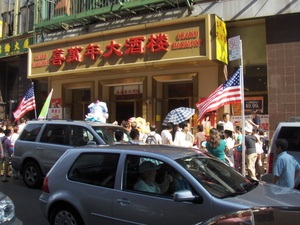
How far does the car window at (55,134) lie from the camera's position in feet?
27.5

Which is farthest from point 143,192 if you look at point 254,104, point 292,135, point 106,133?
point 254,104

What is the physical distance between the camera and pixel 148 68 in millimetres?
13586

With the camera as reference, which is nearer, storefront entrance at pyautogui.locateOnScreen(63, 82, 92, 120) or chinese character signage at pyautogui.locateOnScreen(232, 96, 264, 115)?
chinese character signage at pyautogui.locateOnScreen(232, 96, 264, 115)

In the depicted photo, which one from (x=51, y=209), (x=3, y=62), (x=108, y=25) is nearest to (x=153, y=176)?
(x=51, y=209)

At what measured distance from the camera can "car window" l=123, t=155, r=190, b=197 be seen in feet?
13.1

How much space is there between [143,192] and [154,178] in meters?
0.28

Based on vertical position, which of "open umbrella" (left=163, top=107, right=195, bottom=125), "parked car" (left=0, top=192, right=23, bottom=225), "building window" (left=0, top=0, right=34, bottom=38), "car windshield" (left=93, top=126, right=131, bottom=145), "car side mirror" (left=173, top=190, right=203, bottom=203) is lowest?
"parked car" (left=0, top=192, right=23, bottom=225)

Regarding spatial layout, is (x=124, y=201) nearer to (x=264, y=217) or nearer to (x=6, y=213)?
(x=6, y=213)

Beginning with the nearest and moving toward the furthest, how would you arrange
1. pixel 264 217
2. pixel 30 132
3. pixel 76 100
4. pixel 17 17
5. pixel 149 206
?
pixel 264 217 < pixel 149 206 < pixel 30 132 < pixel 76 100 < pixel 17 17

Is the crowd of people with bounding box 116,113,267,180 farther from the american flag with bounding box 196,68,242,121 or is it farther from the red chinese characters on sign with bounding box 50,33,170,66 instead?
the red chinese characters on sign with bounding box 50,33,170,66

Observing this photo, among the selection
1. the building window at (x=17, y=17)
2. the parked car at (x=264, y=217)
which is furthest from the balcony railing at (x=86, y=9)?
the parked car at (x=264, y=217)

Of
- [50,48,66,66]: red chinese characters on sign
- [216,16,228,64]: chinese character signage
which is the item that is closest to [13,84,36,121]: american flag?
[50,48,66,66]: red chinese characters on sign

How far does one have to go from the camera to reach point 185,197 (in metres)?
3.59

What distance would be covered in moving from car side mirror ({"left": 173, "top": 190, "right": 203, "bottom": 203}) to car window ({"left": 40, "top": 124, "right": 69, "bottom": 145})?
5.25 metres
